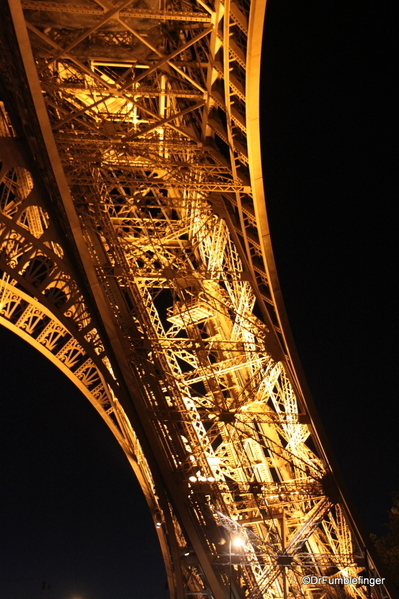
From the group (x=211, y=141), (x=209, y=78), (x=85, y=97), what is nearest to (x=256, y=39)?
(x=209, y=78)

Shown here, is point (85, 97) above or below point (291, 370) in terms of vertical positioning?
above

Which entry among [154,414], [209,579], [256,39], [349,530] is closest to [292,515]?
[349,530]

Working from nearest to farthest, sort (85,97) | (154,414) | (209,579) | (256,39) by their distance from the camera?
(256,39), (209,579), (154,414), (85,97)

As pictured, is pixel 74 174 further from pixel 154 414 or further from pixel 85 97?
pixel 154 414

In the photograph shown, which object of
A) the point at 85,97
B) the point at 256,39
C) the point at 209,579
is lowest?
the point at 209,579

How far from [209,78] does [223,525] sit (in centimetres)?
932

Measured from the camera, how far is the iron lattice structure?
51.2 feet

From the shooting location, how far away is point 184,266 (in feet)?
60.2

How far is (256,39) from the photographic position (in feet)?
42.3

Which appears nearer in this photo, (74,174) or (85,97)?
(74,174)

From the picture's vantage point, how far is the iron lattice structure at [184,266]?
1560 cm

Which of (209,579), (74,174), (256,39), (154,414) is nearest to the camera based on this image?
(256,39)

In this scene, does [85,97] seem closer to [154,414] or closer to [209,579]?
[154,414]

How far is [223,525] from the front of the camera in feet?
53.0
